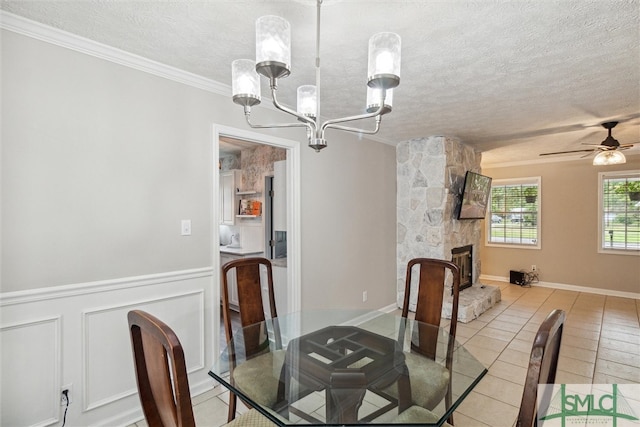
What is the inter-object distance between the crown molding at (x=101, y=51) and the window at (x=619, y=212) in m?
6.37

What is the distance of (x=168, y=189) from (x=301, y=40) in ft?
4.47

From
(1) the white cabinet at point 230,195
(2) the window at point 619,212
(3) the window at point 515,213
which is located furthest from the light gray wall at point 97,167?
(2) the window at point 619,212

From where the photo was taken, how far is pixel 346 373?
1.50 m

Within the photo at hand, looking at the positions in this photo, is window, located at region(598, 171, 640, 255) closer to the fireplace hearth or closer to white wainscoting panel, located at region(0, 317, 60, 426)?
the fireplace hearth

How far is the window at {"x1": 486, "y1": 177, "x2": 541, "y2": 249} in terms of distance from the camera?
6137 millimetres

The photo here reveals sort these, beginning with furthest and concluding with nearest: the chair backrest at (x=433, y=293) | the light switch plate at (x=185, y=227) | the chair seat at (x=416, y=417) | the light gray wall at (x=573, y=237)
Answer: the light gray wall at (x=573, y=237)
the light switch plate at (x=185, y=227)
the chair backrest at (x=433, y=293)
the chair seat at (x=416, y=417)

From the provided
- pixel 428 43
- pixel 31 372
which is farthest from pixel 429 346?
pixel 31 372

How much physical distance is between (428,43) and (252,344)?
2132mm

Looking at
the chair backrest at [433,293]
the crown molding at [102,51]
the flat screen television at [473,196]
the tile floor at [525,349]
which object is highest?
the crown molding at [102,51]

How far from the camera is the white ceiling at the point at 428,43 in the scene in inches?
62.1

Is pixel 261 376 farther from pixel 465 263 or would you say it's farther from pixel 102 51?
pixel 465 263

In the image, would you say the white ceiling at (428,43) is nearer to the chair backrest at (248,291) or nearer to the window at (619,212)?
the chair backrest at (248,291)

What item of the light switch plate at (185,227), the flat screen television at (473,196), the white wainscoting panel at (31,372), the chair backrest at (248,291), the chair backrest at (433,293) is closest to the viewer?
the white wainscoting panel at (31,372)

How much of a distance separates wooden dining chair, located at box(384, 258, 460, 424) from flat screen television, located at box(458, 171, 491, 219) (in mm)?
2476
